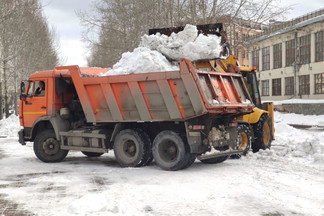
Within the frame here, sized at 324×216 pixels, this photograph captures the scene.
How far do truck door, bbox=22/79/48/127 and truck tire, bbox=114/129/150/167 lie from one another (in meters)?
2.69

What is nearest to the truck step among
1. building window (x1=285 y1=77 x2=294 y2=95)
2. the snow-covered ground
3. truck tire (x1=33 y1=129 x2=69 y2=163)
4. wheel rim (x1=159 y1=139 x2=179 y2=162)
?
the snow-covered ground

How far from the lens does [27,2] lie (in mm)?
26438

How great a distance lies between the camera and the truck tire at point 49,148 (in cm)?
1179

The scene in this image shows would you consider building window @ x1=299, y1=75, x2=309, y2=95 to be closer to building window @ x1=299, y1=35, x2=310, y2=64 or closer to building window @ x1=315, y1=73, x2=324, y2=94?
building window @ x1=315, y1=73, x2=324, y2=94

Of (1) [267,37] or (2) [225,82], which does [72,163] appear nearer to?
(2) [225,82]

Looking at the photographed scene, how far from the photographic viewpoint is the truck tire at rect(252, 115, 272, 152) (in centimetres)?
1258

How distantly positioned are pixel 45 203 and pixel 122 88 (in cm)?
413

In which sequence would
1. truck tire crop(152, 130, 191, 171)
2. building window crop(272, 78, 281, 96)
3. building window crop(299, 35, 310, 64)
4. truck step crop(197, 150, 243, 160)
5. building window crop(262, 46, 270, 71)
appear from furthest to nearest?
building window crop(262, 46, 270, 71)
building window crop(272, 78, 281, 96)
building window crop(299, 35, 310, 64)
truck step crop(197, 150, 243, 160)
truck tire crop(152, 130, 191, 171)

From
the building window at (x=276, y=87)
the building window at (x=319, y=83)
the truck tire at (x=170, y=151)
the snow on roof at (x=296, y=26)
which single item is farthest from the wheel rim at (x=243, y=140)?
the building window at (x=276, y=87)

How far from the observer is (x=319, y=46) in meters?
35.8

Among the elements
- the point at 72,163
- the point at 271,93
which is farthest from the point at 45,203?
the point at 271,93

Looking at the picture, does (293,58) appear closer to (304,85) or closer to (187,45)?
(304,85)

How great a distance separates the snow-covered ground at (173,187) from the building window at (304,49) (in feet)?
91.4

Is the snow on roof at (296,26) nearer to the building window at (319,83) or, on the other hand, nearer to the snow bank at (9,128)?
the building window at (319,83)
